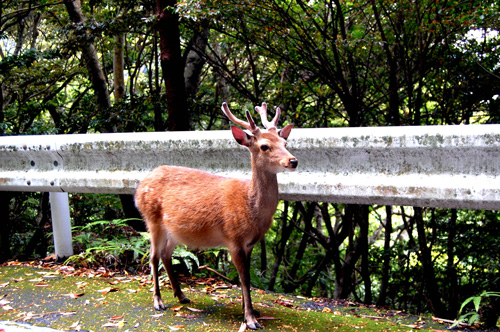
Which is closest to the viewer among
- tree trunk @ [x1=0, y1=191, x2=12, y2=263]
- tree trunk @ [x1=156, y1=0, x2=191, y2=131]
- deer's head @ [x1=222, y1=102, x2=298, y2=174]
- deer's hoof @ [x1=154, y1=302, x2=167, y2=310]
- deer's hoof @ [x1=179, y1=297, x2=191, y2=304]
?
deer's head @ [x1=222, y1=102, x2=298, y2=174]

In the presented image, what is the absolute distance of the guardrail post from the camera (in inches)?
173

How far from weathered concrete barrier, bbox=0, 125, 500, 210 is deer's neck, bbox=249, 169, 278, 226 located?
0.92 ft

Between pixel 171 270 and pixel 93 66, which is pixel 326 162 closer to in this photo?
pixel 171 270

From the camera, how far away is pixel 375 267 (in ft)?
28.3

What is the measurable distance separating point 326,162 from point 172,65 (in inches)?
106

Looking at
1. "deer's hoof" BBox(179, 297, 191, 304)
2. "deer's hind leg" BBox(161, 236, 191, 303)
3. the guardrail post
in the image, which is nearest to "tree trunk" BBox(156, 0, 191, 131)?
the guardrail post

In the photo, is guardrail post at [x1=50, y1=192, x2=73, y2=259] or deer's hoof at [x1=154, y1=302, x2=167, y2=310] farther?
guardrail post at [x1=50, y1=192, x2=73, y2=259]

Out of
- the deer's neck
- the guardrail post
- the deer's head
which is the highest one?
the deer's head

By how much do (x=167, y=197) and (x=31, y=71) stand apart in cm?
611

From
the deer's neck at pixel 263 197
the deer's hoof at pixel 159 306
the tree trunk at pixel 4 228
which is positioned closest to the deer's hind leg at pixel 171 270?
the deer's hoof at pixel 159 306

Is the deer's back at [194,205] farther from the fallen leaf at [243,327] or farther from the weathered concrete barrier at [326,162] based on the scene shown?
the fallen leaf at [243,327]

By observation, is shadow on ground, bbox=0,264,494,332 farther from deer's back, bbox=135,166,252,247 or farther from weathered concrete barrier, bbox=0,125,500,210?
weathered concrete barrier, bbox=0,125,500,210

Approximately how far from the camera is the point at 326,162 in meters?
3.20

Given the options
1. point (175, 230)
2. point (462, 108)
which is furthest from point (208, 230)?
point (462, 108)
